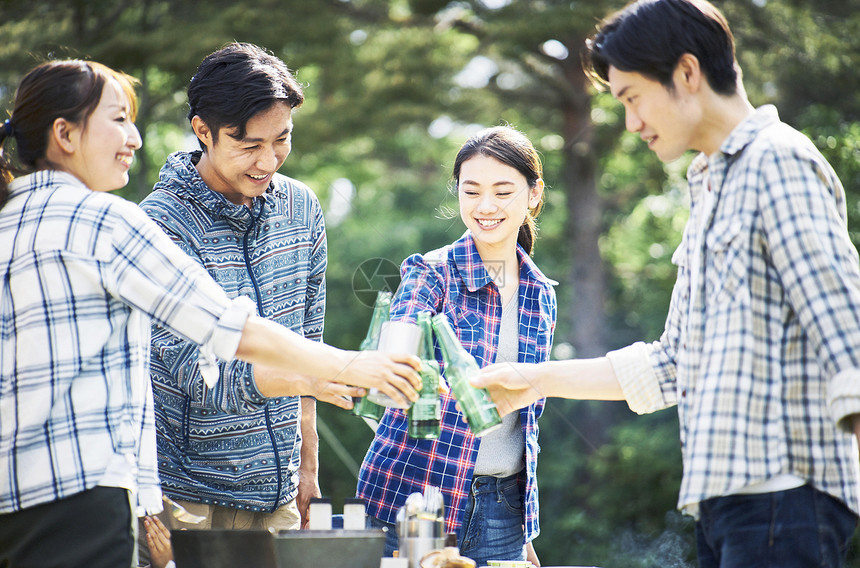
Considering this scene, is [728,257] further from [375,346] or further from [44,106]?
[44,106]

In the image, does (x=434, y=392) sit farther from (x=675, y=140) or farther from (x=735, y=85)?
(x=735, y=85)

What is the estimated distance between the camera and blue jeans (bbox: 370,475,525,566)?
2578 millimetres

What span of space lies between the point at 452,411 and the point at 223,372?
2.20ft

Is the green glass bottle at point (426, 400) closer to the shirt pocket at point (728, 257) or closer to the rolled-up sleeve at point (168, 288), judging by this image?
the rolled-up sleeve at point (168, 288)

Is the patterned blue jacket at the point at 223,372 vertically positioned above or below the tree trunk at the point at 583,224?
below

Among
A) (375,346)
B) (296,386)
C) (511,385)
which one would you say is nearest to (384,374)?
(375,346)

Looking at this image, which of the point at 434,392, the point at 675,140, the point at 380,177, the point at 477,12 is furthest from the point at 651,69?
the point at 380,177

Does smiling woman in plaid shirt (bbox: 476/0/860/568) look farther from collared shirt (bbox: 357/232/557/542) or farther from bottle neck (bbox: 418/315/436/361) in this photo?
collared shirt (bbox: 357/232/557/542)

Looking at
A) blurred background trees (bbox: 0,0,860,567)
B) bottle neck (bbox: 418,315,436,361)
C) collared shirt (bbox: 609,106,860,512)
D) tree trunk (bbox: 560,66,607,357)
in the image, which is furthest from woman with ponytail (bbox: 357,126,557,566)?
tree trunk (bbox: 560,66,607,357)

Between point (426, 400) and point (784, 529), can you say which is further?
point (426, 400)

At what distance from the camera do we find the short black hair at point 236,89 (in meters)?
2.56

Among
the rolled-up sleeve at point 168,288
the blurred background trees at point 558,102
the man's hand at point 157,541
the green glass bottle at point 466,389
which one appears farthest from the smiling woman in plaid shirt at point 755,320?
the blurred background trees at point 558,102

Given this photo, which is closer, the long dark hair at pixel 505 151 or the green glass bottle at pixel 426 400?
the green glass bottle at pixel 426 400

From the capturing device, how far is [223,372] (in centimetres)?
236
